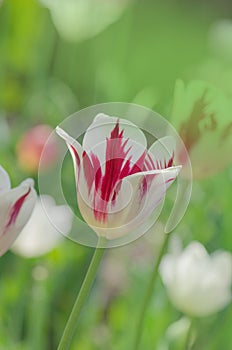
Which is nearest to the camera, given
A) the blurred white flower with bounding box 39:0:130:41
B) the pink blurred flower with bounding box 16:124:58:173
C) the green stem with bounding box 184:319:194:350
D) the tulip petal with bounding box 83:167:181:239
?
the tulip petal with bounding box 83:167:181:239

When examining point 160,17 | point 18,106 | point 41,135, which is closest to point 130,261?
point 41,135

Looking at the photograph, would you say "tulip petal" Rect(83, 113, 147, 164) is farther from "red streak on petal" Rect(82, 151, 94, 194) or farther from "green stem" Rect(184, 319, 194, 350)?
"green stem" Rect(184, 319, 194, 350)

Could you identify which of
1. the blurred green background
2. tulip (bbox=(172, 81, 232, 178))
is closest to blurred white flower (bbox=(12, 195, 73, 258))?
the blurred green background

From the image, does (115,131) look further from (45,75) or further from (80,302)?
(45,75)

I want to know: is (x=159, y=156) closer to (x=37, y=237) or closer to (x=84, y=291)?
(x=84, y=291)

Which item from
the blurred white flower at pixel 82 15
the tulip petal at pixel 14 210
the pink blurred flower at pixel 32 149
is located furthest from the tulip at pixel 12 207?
the blurred white flower at pixel 82 15

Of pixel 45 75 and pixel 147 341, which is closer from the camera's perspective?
pixel 147 341
